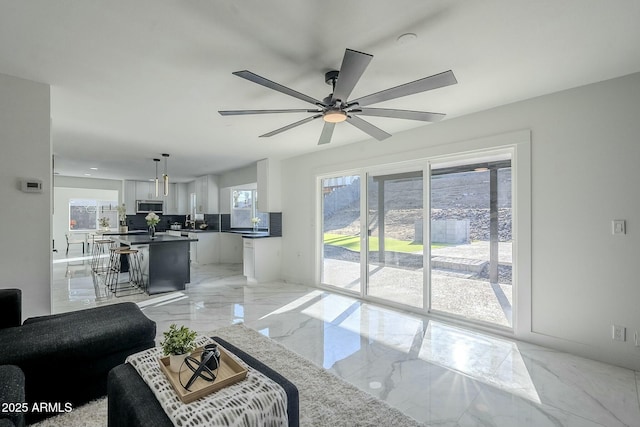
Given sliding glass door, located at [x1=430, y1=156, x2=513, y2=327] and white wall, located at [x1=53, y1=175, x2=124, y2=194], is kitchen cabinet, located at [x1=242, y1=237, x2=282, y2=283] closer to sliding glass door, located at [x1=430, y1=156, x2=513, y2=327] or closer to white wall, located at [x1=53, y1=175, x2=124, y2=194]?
sliding glass door, located at [x1=430, y1=156, x2=513, y2=327]

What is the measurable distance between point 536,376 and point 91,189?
1178cm

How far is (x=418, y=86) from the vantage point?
1854 mm

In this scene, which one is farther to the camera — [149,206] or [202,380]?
[149,206]

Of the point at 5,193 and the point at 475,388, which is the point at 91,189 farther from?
the point at 475,388

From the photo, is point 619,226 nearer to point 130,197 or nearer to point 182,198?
point 182,198

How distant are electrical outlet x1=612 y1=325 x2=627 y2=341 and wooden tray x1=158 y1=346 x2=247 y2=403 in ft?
10.3

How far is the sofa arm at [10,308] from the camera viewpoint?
212 cm

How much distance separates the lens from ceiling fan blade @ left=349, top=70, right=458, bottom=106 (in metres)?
1.73

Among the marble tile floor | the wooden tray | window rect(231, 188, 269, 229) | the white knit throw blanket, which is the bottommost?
the marble tile floor

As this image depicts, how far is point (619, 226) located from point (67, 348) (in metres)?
4.36

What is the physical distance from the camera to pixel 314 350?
286cm

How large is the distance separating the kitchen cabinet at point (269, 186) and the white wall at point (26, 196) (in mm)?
3610

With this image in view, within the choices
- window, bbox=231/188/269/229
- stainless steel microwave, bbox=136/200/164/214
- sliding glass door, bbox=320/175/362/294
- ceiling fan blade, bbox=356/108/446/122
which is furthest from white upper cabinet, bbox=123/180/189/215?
ceiling fan blade, bbox=356/108/446/122

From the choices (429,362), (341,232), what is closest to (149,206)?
(341,232)
